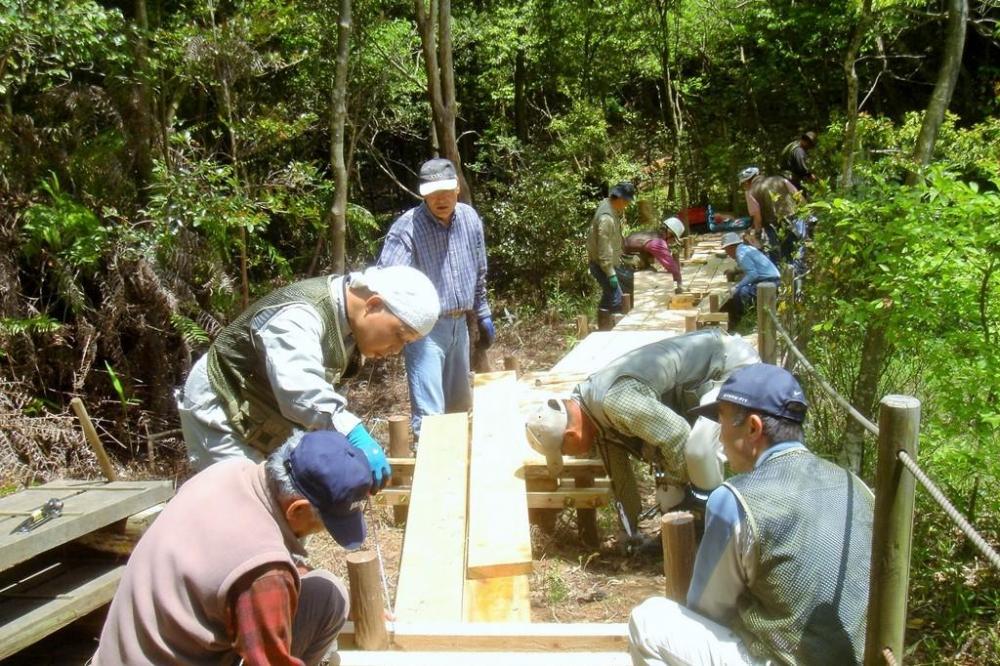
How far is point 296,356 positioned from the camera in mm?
3033

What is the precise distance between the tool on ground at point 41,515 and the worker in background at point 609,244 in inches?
262

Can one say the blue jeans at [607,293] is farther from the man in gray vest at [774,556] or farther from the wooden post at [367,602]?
the man in gray vest at [774,556]

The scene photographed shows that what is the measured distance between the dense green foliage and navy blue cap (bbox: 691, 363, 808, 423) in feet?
4.16

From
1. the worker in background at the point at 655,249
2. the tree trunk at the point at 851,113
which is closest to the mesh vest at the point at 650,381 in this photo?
the tree trunk at the point at 851,113

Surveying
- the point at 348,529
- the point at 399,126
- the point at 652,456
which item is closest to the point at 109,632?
the point at 348,529

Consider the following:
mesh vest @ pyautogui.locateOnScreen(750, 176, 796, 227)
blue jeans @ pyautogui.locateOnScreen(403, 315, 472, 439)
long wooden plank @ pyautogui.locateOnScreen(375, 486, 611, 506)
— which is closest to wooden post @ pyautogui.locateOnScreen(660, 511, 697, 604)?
long wooden plank @ pyautogui.locateOnScreen(375, 486, 611, 506)

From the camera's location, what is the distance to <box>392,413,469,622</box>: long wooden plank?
3.63 metres

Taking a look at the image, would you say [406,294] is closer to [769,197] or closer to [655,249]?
[769,197]

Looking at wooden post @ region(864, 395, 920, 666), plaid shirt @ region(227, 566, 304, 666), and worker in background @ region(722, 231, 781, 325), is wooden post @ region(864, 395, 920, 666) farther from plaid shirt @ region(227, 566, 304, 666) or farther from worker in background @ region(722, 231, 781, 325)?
worker in background @ region(722, 231, 781, 325)

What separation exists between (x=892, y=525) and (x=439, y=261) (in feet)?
12.2

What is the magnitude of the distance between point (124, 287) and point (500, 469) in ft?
17.9

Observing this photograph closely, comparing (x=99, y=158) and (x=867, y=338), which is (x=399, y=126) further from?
(x=867, y=338)

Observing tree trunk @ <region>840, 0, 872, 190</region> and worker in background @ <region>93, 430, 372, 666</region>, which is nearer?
worker in background @ <region>93, 430, 372, 666</region>

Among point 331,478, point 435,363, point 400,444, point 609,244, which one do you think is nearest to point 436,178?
point 435,363
